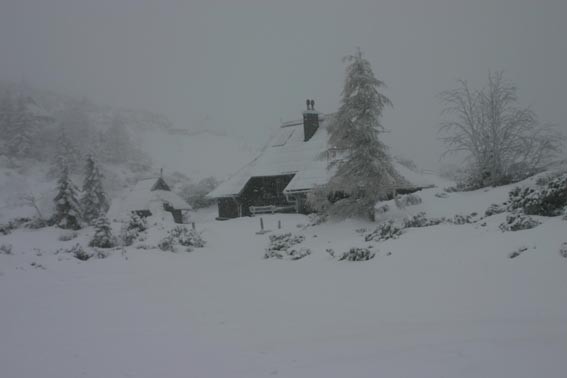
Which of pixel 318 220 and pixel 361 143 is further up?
pixel 361 143

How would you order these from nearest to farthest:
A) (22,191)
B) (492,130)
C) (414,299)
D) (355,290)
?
(414,299) < (355,290) < (492,130) < (22,191)

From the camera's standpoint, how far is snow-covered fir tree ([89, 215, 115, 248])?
16.4 meters

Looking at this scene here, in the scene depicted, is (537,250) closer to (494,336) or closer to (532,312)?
(532,312)

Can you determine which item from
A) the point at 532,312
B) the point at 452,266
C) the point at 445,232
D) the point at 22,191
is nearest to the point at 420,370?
the point at 532,312

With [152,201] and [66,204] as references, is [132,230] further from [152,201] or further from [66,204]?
[152,201]

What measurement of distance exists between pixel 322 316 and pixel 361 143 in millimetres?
13511

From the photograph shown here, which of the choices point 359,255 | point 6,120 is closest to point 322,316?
point 359,255

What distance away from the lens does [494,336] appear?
4203 mm

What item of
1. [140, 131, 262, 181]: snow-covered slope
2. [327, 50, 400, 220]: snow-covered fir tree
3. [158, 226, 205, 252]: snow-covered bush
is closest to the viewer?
[158, 226, 205, 252]: snow-covered bush

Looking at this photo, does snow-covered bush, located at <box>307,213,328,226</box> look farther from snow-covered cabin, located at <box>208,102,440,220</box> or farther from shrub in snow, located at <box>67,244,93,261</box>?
shrub in snow, located at <box>67,244,93,261</box>

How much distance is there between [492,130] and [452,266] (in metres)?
19.0

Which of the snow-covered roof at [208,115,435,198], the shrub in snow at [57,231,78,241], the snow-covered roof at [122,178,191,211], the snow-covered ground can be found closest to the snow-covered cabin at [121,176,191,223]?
the snow-covered roof at [122,178,191,211]

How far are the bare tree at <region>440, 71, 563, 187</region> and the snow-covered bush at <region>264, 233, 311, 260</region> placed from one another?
12076 mm

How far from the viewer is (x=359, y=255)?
9.86m
